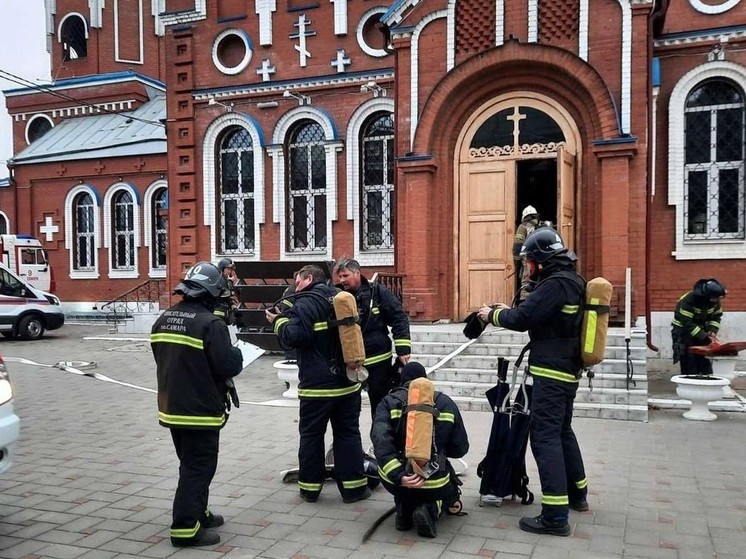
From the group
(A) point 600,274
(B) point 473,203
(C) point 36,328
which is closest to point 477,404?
(A) point 600,274

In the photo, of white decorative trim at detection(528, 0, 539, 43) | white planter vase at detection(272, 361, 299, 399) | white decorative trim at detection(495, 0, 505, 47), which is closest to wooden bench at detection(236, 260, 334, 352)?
white planter vase at detection(272, 361, 299, 399)

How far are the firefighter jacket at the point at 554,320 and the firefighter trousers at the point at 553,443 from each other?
0.33ft

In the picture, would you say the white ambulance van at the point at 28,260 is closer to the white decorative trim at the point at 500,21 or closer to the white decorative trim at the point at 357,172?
the white decorative trim at the point at 357,172

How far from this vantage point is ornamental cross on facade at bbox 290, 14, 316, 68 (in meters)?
14.8

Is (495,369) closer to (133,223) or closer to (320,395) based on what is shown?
(320,395)

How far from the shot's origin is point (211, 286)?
14.7 feet

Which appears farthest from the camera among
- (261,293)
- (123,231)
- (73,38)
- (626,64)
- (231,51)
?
(73,38)

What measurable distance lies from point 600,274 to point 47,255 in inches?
785

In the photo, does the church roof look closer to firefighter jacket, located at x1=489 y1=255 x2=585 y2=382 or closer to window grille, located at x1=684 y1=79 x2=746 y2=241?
window grille, located at x1=684 y1=79 x2=746 y2=241

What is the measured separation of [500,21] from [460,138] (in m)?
2.02

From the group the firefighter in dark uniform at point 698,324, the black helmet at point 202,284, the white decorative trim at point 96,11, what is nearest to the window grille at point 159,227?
the white decorative trim at point 96,11

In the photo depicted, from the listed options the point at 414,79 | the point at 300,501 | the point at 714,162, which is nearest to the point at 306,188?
the point at 414,79

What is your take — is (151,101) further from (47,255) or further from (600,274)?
(600,274)

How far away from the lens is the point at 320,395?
5160mm
